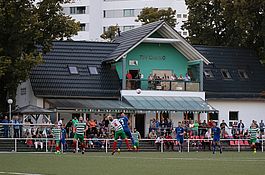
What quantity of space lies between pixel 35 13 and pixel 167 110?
1091 cm

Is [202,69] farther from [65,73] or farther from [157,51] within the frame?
[65,73]

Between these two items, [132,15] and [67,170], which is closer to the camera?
[67,170]

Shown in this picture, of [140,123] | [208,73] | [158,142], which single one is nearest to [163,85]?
[140,123]

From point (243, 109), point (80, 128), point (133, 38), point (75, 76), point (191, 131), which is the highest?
point (133, 38)

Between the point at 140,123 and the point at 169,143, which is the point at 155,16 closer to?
the point at 140,123

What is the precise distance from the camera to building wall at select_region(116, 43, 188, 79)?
5338cm

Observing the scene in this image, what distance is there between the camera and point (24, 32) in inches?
1716

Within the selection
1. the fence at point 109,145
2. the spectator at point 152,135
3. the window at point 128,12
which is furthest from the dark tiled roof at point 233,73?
the window at point 128,12

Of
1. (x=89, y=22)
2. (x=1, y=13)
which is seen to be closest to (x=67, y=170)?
(x=1, y=13)

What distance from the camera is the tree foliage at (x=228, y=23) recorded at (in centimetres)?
5606

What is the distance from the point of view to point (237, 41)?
60688 millimetres

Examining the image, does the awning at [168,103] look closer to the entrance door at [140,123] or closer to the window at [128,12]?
the entrance door at [140,123]

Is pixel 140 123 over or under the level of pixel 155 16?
under

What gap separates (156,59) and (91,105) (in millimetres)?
8225
